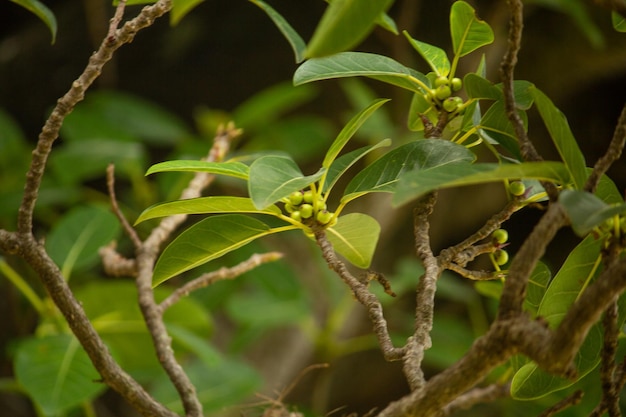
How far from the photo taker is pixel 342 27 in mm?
381

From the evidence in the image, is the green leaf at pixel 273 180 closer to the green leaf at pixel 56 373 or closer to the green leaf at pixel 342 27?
the green leaf at pixel 342 27

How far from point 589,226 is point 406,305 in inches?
77.2

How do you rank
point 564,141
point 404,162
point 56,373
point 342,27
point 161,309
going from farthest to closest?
1. point 56,373
2. point 161,309
3. point 404,162
4. point 564,141
5. point 342,27

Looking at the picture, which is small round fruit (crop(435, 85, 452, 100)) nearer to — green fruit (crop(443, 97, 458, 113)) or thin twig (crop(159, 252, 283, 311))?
green fruit (crop(443, 97, 458, 113))

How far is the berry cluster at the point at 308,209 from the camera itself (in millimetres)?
584

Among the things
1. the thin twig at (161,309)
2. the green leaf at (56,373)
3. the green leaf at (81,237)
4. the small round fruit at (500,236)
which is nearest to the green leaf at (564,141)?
the small round fruit at (500,236)

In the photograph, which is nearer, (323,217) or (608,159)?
(608,159)

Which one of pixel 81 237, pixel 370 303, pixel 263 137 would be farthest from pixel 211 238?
pixel 263 137

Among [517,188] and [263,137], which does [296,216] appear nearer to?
[517,188]

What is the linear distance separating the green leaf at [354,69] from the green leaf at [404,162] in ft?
0.22

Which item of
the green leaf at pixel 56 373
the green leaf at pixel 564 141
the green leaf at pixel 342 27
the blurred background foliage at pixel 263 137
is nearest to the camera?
the green leaf at pixel 342 27

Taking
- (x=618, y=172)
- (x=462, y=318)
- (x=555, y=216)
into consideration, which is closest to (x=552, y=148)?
(x=618, y=172)

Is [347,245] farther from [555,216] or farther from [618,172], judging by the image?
[618,172]

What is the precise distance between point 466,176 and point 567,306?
19 cm
